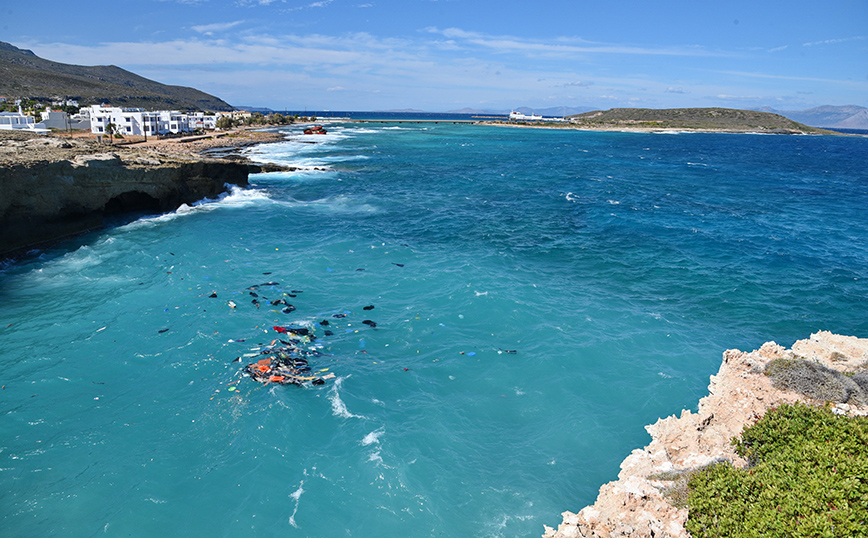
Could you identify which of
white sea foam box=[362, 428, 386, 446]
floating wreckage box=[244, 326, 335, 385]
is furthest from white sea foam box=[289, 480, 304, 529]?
floating wreckage box=[244, 326, 335, 385]

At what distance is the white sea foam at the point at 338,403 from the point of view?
15.4 m

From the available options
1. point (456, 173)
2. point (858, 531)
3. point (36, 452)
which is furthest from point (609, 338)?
point (456, 173)

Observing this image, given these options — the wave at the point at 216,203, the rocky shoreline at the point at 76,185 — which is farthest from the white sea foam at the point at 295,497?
the wave at the point at 216,203

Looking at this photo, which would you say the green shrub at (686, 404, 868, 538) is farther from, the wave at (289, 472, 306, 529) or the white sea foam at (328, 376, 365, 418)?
the white sea foam at (328, 376, 365, 418)

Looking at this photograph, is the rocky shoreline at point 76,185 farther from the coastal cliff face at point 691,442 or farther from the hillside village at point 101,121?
the hillside village at point 101,121

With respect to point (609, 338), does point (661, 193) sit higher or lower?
higher

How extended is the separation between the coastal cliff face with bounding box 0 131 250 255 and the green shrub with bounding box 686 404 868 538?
37.0 m

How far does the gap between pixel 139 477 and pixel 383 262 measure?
60.6ft

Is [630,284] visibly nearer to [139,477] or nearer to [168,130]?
[139,477]

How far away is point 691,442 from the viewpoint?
1103 cm

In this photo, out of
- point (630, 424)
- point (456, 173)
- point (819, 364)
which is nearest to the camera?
point (819, 364)

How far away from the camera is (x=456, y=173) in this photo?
65812 millimetres

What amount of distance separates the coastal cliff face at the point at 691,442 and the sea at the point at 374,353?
106 inches

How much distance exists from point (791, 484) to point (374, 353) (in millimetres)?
14253
